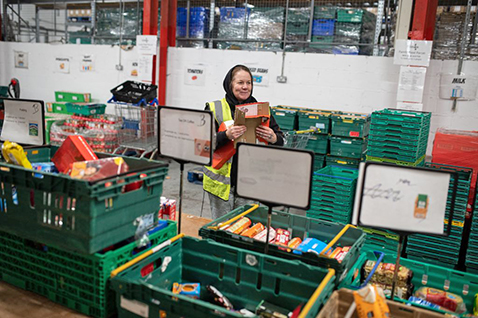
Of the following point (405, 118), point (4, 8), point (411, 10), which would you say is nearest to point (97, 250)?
point (405, 118)

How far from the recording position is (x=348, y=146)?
554 cm

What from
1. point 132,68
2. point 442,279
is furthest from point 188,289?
point 132,68

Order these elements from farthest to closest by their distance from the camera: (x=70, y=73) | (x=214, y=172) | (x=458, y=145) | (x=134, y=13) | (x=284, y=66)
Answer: (x=70, y=73), (x=134, y=13), (x=284, y=66), (x=458, y=145), (x=214, y=172)

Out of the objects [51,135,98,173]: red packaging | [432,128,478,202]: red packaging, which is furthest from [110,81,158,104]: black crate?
[51,135,98,173]: red packaging

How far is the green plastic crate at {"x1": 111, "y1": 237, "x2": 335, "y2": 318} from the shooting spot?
149 cm

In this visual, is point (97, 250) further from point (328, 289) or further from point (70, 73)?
point (70, 73)

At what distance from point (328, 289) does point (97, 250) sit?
0.92m

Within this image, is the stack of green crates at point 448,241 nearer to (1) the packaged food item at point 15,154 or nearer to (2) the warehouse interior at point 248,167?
(2) the warehouse interior at point 248,167

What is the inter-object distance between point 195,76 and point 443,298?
6838 millimetres

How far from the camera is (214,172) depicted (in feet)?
10.3

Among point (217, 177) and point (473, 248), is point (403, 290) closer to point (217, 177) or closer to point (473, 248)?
point (217, 177)

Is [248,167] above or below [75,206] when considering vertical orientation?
above

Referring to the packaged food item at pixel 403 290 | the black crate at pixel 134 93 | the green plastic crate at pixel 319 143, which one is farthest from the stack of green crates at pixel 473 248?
the black crate at pixel 134 93

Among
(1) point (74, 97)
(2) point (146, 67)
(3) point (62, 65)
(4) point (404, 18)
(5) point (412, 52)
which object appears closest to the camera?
(5) point (412, 52)
